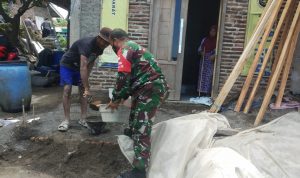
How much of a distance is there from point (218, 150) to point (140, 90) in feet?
3.76

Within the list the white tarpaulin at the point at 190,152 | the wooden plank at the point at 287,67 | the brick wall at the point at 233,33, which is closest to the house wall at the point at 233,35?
the brick wall at the point at 233,33

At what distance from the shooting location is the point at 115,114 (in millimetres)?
5121

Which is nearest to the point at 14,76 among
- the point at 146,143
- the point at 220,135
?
the point at 146,143

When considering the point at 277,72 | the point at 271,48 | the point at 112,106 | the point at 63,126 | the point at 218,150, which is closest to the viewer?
the point at 218,150

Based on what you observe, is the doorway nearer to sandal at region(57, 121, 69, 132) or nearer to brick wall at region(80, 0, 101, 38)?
brick wall at region(80, 0, 101, 38)

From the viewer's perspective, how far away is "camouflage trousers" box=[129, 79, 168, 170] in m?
4.63

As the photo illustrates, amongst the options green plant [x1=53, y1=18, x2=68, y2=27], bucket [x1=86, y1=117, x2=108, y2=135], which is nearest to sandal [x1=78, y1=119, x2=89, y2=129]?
bucket [x1=86, y1=117, x2=108, y2=135]

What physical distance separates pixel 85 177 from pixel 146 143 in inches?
39.3

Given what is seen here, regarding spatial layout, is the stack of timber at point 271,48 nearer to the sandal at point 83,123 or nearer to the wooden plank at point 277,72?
the wooden plank at point 277,72

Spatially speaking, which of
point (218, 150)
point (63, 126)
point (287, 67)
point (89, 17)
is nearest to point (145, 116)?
point (218, 150)

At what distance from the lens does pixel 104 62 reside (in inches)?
332

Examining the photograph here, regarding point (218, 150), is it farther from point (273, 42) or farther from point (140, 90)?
point (273, 42)

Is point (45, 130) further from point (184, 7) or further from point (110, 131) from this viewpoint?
point (184, 7)

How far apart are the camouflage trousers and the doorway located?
6.25 meters
